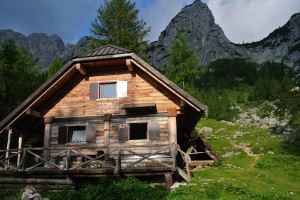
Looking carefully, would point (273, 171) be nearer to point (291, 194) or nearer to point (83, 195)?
point (291, 194)

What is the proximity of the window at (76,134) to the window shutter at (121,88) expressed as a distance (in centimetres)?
256

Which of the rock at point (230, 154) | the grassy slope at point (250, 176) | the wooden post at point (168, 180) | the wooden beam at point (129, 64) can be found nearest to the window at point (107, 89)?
the wooden beam at point (129, 64)

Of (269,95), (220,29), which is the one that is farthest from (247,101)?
(220,29)

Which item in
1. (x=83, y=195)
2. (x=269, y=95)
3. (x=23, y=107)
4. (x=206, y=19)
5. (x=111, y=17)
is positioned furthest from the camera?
(x=206, y=19)

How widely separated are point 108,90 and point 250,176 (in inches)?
387

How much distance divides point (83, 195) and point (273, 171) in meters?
12.7

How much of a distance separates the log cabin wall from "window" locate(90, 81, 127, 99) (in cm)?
20

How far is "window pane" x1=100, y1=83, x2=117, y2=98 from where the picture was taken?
20.6 meters

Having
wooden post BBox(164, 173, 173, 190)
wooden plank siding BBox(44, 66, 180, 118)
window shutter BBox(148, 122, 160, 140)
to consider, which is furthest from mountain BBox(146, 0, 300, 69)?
wooden post BBox(164, 173, 173, 190)

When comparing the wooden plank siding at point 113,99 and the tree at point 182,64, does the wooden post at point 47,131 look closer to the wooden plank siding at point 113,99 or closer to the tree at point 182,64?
the wooden plank siding at point 113,99

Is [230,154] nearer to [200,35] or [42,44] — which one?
[200,35]

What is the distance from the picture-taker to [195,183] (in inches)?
653

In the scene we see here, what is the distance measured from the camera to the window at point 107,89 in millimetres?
20422

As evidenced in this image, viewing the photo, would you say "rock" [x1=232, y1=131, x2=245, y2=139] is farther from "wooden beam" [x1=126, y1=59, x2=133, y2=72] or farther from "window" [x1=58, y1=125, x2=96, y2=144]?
"window" [x1=58, y1=125, x2=96, y2=144]
